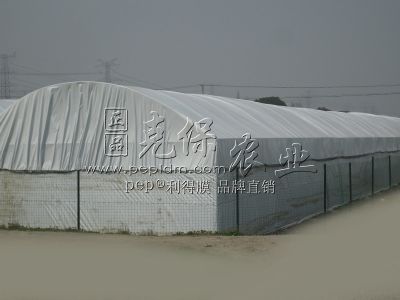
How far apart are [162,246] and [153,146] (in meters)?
3.36

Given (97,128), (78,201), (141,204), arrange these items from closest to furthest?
1. (141,204)
2. (78,201)
3. (97,128)

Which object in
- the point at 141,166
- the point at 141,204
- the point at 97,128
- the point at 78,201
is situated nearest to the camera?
the point at 141,204

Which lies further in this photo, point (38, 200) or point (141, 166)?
point (38, 200)

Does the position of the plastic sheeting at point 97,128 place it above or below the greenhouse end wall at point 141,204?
above

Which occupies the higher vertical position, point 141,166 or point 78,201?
point 141,166

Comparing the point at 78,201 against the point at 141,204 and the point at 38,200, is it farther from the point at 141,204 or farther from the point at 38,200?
the point at 141,204

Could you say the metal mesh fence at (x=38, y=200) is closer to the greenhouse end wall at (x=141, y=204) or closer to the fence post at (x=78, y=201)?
the greenhouse end wall at (x=141, y=204)

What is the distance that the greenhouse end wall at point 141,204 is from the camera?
1364 cm

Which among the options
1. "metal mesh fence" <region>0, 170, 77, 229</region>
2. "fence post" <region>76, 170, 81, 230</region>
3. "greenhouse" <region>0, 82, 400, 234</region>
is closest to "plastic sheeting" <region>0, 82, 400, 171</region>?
"greenhouse" <region>0, 82, 400, 234</region>

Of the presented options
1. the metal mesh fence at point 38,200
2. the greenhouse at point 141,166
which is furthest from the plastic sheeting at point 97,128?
the metal mesh fence at point 38,200

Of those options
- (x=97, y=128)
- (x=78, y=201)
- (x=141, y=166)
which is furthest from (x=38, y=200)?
(x=141, y=166)

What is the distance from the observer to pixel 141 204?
14.2 m

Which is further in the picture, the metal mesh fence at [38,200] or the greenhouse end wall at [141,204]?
the metal mesh fence at [38,200]

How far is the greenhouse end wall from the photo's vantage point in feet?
44.8
